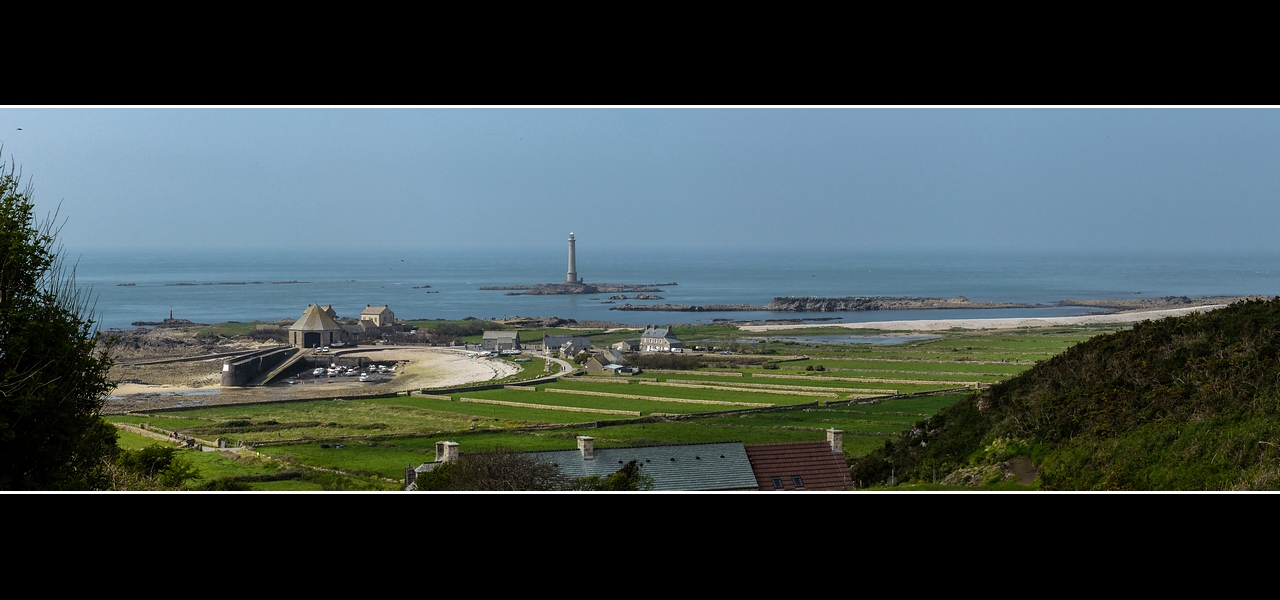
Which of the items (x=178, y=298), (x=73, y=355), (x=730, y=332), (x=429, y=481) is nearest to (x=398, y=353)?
(x=178, y=298)

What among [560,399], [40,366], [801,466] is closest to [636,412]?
[560,399]

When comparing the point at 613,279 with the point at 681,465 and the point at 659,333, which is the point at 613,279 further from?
the point at 681,465

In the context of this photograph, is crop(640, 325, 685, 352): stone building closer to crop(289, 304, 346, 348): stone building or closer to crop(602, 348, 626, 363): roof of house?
crop(602, 348, 626, 363): roof of house

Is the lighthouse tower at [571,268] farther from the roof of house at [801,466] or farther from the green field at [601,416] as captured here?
the roof of house at [801,466]

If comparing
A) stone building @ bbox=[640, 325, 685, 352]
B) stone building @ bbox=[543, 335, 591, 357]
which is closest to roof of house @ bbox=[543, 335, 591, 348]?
stone building @ bbox=[543, 335, 591, 357]
